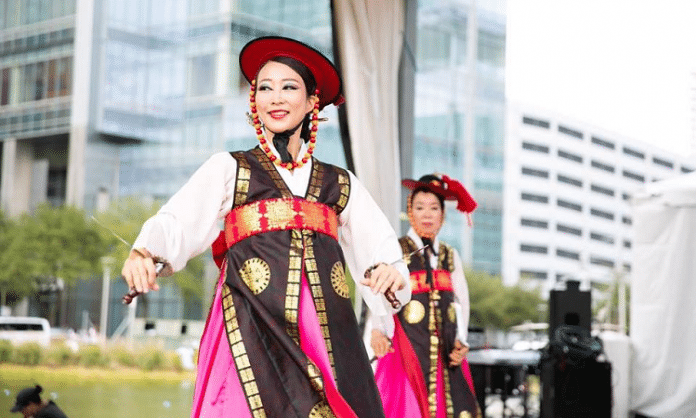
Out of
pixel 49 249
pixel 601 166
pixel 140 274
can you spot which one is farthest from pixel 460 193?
pixel 601 166

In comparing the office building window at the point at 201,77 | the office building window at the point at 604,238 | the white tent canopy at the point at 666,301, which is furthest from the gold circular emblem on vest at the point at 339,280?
the office building window at the point at 604,238

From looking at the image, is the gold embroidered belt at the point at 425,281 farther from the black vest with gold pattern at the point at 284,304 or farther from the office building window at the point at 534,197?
the office building window at the point at 534,197

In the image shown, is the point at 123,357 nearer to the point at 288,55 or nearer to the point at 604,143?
the point at 288,55

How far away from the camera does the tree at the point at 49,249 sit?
20.2 feet

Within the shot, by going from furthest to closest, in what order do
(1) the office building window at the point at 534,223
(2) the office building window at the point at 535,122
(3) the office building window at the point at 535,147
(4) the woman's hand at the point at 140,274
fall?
(2) the office building window at the point at 535,122, (3) the office building window at the point at 535,147, (1) the office building window at the point at 534,223, (4) the woman's hand at the point at 140,274

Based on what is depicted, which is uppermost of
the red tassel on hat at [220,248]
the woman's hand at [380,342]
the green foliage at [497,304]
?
the red tassel on hat at [220,248]

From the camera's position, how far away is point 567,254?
54406 mm

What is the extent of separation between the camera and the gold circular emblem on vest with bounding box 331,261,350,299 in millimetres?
2338

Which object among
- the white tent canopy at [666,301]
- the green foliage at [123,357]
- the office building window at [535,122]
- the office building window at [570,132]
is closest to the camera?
the green foliage at [123,357]

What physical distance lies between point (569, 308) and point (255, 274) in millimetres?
4831

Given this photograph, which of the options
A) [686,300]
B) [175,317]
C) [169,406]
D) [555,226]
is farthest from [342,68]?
[555,226]

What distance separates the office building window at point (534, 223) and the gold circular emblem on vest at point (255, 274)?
4987 cm

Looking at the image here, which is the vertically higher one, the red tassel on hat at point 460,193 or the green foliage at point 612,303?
the red tassel on hat at point 460,193

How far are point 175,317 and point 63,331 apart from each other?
74 centimetres
